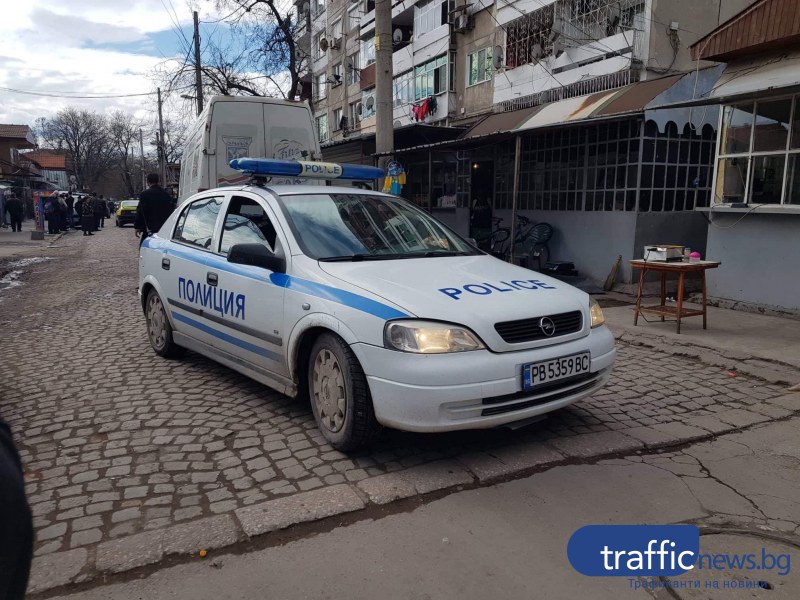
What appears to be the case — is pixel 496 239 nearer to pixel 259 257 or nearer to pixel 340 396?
pixel 259 257

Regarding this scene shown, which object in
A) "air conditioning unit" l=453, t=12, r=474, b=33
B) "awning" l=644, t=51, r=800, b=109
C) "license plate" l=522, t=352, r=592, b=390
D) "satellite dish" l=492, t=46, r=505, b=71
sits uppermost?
"air conditioning unit" l=453, t=12, r=474, b=33

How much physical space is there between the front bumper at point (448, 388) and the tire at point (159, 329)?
3.01m

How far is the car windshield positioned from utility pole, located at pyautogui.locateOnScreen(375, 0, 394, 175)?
5350 mm

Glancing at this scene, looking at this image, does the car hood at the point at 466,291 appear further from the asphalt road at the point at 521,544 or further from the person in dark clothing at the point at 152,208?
the person in dark clothing at the point at 152,208

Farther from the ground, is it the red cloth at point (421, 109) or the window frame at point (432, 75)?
the window frame at point (432, 75)

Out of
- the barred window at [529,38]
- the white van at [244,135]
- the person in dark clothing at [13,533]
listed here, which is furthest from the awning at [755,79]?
the barred window at [529,38]

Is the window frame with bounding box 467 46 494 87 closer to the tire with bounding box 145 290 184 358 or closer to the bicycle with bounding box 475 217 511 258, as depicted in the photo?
the bicycle with bounding box 475 217 511 258

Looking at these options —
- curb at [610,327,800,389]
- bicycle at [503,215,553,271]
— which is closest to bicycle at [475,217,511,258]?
bicycle at [503,215,553,271]

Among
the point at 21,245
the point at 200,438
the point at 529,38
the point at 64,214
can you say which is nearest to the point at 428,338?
the point at 200,438

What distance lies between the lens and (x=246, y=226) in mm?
4555

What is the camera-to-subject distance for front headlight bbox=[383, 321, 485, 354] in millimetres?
3172

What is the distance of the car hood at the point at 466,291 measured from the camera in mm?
3256

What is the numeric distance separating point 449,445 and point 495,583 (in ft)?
4.43

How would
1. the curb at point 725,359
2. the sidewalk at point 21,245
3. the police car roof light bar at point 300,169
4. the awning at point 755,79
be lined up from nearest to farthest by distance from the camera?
the police car roof light bar at point 300,169 → the curb at point 725,359 → the awning at point 755,79 → the sidewalk at point 21,245
